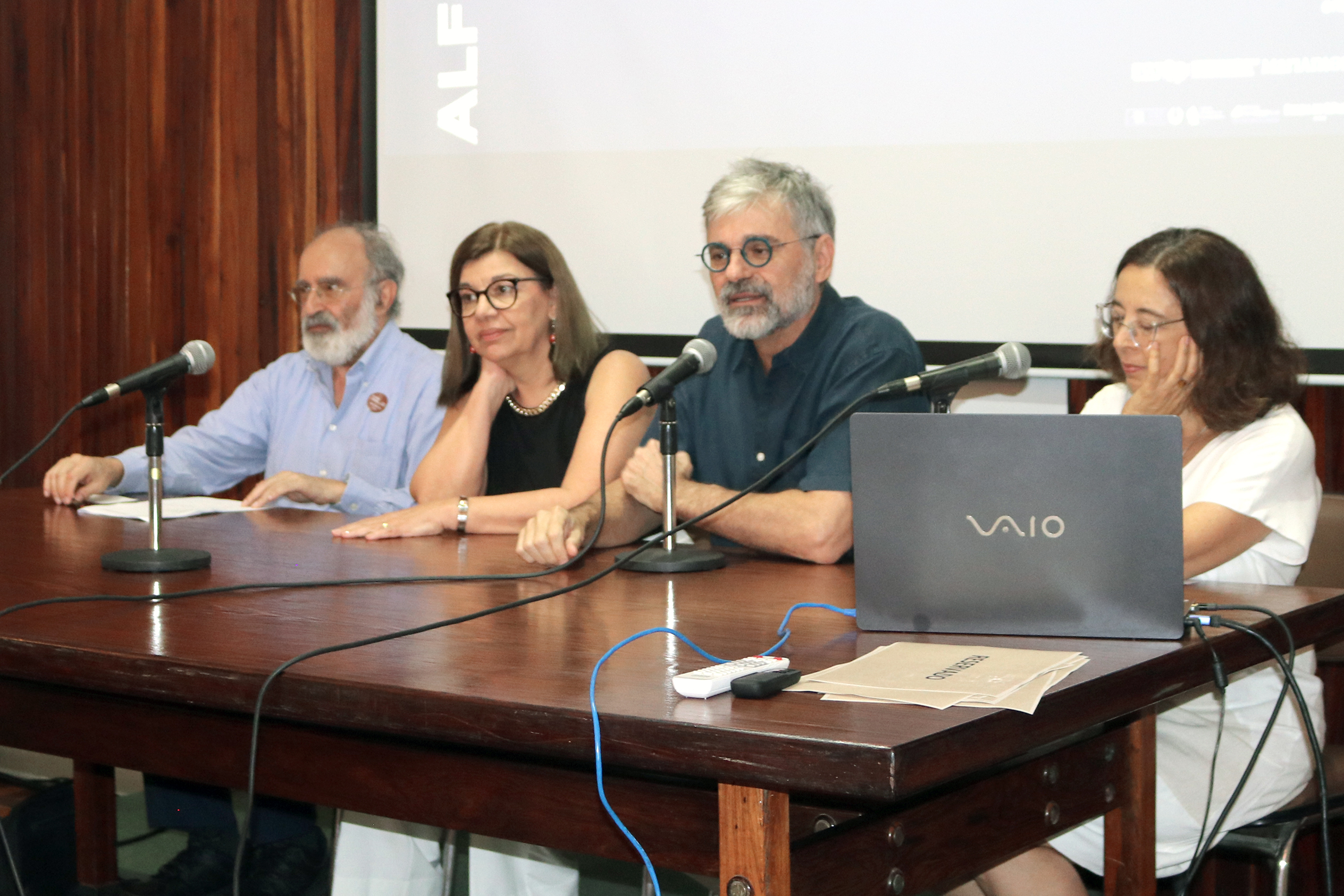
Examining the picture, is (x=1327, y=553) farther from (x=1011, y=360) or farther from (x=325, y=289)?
(x=325, y=289)

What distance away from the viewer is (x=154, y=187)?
4.04 metres

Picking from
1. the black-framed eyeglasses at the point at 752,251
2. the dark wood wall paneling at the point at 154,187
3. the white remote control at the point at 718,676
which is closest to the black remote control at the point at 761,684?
the white remote control at the point at 718,676

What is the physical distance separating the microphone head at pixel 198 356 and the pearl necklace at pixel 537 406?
0.77 m

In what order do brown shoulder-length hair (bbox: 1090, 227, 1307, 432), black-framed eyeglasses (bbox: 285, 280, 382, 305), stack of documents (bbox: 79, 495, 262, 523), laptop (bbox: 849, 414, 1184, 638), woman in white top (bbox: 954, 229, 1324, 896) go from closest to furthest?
laptop (bbox: 849, 414, 1184, 638) < woman in white top (bbox: 954, 229, 1324, 896) < brown shoulder-length hair (bbox: 1090, 227, 1307, 432) < stack of documents (bbox: 79, 495, 262, 523) < black-framed eyeglasses (bbox: 285, 280, 382, 305)

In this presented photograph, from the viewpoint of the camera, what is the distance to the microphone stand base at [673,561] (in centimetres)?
182

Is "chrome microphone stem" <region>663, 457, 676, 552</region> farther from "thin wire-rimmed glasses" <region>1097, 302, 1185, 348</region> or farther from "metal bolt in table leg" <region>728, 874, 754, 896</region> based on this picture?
"metal bolt in table leg" <region>728, 874, 754, 896</region>

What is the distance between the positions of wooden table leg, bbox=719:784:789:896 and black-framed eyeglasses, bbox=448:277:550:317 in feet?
5.43

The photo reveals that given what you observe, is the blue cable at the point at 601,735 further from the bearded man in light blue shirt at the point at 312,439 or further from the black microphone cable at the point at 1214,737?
the bearded man in light blue shirt at the point at 312,439

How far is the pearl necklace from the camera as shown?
8.56ft

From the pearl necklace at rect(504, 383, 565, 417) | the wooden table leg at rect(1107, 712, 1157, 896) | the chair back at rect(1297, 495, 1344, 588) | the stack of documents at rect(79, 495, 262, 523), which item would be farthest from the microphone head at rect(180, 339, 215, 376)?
the chair back at rect(1297, 495, 1344, 588)

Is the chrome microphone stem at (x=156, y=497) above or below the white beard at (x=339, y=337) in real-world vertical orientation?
below

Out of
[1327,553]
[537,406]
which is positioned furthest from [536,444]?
[1327,553]

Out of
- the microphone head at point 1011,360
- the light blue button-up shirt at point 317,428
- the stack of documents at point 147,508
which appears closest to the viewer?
the microphone head at point 1011,360

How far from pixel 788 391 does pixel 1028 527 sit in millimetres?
1055
